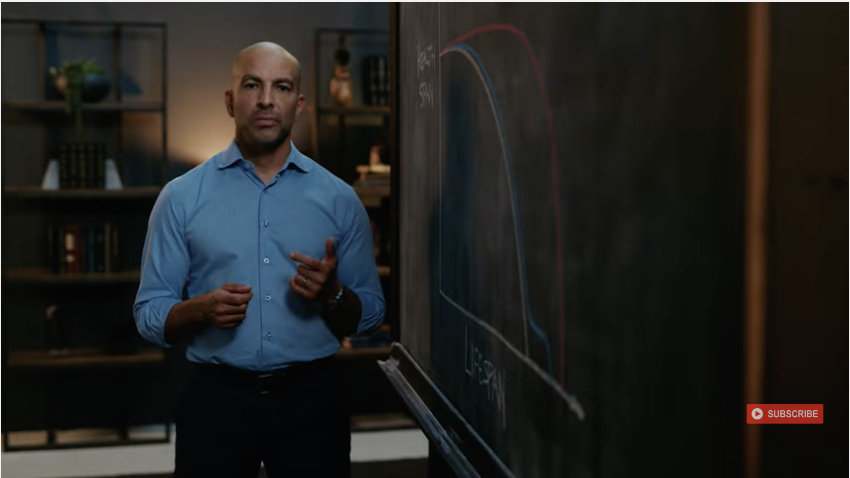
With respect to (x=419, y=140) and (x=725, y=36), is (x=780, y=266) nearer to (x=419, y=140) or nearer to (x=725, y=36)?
(x=725, y=36)

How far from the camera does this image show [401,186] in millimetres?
2115

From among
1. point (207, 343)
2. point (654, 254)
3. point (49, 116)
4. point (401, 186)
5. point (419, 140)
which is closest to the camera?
point (654, 254)

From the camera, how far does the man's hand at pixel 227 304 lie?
6.02 feet

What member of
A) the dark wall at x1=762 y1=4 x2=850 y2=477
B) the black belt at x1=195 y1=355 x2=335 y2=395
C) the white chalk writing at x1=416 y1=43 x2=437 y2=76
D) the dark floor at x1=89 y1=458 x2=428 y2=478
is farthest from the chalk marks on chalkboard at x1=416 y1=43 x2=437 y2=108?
the dark floor at x1=89 y1=458 x2=428 y2=478

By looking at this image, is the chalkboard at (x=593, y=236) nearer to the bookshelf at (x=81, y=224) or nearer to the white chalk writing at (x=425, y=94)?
the white chalk writing at (x=425, y=94)

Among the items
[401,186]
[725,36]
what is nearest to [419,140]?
[401,186]

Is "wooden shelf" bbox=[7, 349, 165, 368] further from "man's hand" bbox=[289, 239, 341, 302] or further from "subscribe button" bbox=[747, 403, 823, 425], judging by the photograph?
"subscribe button" bbox=[747, 403, 823, 425]

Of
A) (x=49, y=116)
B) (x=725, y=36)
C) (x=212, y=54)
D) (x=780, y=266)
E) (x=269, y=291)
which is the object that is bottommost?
(x=269, y=291)

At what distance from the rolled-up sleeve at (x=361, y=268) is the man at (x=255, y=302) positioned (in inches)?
1.4

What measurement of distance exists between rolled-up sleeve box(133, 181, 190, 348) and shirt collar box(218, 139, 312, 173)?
5.2 inches

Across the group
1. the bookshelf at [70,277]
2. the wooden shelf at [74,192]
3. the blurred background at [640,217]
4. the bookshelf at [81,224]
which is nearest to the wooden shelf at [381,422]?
the bookshelf at [81,224]

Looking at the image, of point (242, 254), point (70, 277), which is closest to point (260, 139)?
point (242, 254)

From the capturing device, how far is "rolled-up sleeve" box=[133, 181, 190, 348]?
1983mm

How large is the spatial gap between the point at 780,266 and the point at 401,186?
155cm
